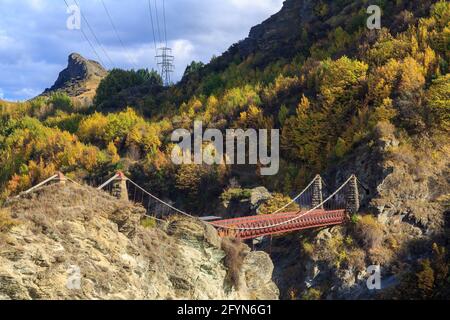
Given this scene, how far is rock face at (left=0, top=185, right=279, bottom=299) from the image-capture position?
22.4m

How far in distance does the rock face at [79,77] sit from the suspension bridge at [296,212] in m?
77.4

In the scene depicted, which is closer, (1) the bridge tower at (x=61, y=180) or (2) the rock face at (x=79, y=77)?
(1) the bridge tower at (x=61, y=180)

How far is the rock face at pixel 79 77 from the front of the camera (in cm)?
13712

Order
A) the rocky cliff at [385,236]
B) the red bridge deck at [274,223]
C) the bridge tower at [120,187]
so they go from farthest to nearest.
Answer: the rocky cliff at [385,236] < the red bridge deck at [274,223] < the bridge tower at [120,187]

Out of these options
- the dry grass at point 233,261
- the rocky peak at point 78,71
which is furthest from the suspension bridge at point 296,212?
the rocky peak at point 78,71

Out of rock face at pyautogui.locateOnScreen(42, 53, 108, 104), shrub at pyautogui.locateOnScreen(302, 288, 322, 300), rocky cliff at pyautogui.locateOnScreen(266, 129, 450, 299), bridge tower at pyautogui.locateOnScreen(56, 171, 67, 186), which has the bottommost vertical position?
shrub at pyautogui.locateOnScreen(302, 288, 322, 300)

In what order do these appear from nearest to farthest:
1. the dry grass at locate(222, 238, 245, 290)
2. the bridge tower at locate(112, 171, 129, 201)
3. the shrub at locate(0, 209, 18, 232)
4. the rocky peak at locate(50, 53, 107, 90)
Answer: the shrub at locate(0, 209, 18, 232) → the dry grass at locate(222, 238, 245, 290) → the bridge tower at locate(112, 171, 129, 201) → the rocky peak at locate(50, 53, 107, 90)

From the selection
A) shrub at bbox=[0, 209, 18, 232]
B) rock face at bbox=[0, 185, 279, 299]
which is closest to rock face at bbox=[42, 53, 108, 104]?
rock face at bbox=[0, 185, 279, 299]

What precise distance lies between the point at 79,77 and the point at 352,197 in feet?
338

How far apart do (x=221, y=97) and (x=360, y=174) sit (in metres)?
32.0

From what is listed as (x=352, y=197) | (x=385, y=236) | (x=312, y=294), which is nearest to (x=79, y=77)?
(x=352, y=197)

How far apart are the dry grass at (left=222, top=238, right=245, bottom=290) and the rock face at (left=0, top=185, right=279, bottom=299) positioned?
0.27 metres

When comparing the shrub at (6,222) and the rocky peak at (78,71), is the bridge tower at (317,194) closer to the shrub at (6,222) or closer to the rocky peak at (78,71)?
the shrub at (6,222)

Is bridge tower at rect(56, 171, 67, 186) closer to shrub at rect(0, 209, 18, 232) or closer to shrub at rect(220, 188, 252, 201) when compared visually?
shrub at rect(0, 209, 18, 232)
